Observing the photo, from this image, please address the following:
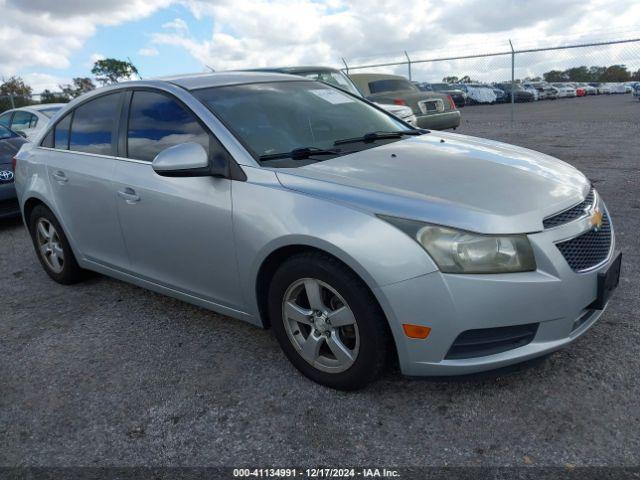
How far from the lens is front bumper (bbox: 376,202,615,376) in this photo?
232 cm

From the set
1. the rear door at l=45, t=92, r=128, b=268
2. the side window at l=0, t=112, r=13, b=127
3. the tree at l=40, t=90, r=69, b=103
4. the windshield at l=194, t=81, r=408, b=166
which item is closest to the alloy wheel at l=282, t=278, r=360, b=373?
the windshield at l=194, t=81, r=408, b=166

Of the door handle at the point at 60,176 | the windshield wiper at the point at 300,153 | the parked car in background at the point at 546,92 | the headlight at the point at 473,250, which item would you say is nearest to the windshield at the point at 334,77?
the door handle at the point at 60,176

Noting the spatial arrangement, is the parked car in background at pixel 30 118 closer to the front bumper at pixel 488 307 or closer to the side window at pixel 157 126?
the side window at pixel 157 126

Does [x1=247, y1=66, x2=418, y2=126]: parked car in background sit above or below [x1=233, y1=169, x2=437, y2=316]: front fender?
above

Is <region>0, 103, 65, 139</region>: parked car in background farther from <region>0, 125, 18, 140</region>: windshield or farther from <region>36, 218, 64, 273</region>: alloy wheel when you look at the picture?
<region>36, 218, 64, 273</region>: alloy wheel

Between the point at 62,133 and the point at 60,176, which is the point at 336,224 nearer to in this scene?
the point at 60,176

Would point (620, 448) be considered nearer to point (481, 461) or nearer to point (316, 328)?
point (481, 461)

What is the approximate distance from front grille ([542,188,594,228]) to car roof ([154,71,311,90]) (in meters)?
2.10

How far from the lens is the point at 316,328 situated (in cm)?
275

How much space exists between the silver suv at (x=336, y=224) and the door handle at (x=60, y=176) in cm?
4

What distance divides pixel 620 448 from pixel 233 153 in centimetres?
224

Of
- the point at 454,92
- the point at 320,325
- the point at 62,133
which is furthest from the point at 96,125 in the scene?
the point at 454,92

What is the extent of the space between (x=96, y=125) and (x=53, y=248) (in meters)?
1.21

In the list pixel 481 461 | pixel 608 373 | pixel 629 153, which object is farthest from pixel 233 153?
pixel 629 153
